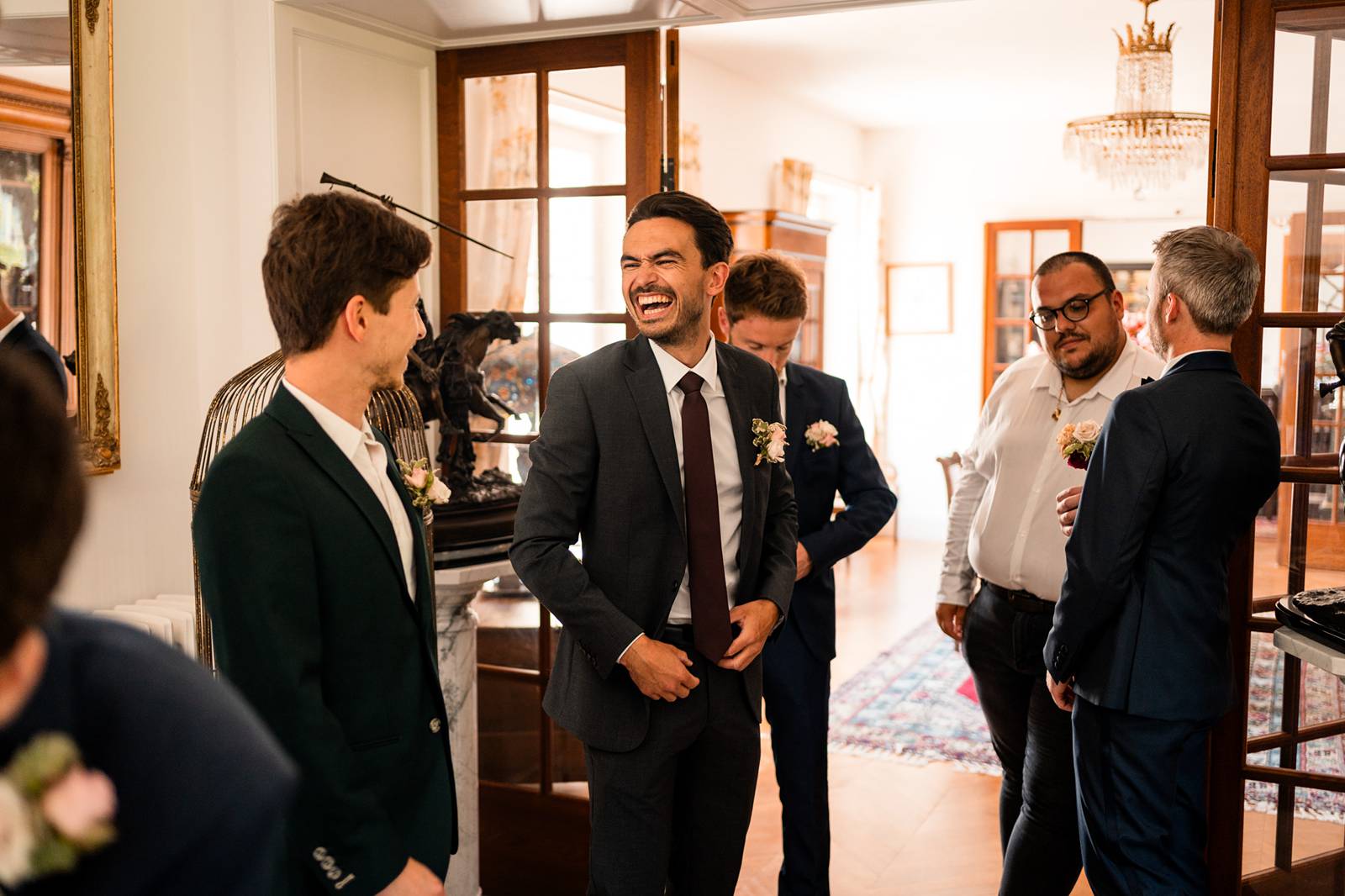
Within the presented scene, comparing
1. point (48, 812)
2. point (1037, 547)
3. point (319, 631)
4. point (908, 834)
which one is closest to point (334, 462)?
point (319, 631)

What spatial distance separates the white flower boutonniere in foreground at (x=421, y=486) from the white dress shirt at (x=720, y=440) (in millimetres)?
535

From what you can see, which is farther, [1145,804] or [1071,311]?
[1071,311]

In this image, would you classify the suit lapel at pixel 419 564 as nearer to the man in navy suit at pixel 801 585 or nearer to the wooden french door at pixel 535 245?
the man in navy suit at pixel 801 585

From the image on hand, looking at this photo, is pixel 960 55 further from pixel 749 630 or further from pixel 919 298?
pixel 749 630

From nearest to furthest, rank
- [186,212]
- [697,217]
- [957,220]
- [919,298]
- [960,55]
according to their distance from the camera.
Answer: [697,217] < [186,212] < [960,55] < [957,220] < [919,298]

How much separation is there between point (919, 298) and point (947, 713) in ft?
20.4

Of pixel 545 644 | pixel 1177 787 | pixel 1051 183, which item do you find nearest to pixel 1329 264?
pixel 1177 787

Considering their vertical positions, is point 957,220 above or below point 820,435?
above

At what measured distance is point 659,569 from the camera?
222 cm

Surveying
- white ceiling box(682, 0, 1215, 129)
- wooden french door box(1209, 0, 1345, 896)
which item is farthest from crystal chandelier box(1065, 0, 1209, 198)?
wooden french door box(1209, 0, 1345, 896)

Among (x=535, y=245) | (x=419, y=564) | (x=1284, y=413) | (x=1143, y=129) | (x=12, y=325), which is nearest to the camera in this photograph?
(x=419, y=564)

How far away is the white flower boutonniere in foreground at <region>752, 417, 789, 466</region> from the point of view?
2.33m

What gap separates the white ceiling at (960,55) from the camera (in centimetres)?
645

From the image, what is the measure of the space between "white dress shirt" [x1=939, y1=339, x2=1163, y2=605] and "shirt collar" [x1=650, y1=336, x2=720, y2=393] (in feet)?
3.31
